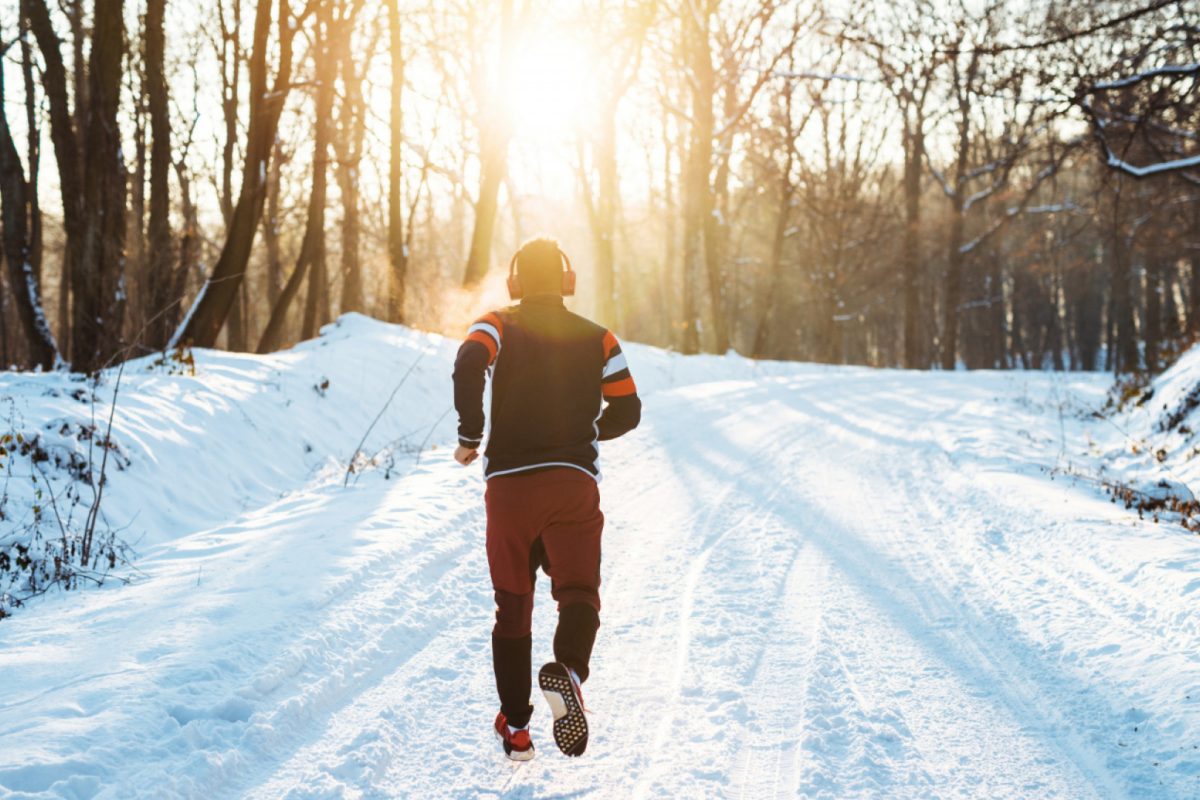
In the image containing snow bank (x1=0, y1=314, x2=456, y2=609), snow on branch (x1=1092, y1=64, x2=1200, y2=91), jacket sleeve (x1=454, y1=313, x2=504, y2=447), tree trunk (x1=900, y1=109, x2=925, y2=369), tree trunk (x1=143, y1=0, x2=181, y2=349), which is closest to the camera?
jacket sleeve (x1=454, y1=313, x2=504, y2=447)

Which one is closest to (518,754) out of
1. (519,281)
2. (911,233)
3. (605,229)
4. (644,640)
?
(644,640)

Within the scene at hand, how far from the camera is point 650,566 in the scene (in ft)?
19.9

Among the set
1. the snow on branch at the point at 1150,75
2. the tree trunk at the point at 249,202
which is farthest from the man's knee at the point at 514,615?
the snow on branch at the point at 1150,75

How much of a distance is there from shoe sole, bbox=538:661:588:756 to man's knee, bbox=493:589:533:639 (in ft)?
0.89

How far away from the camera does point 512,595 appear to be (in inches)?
140

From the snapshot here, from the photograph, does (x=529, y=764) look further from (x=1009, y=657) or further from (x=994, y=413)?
(x=994, y=413)

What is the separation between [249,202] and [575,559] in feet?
34.5

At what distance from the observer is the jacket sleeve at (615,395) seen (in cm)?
378

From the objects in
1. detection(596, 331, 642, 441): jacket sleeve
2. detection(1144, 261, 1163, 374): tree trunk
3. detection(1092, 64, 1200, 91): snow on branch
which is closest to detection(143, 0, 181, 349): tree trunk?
detection(596, 331, 642, 441): jacket sleeve

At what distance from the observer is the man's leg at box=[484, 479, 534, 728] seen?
11.6 ft

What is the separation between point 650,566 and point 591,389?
8.76ft

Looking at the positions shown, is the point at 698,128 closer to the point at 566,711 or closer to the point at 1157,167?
the point at 1157,167

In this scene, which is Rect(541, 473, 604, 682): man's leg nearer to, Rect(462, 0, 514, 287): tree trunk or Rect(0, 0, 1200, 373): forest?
Rect(0, 0, 1200, 373): forest

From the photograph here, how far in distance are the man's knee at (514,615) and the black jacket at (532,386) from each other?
52cm
